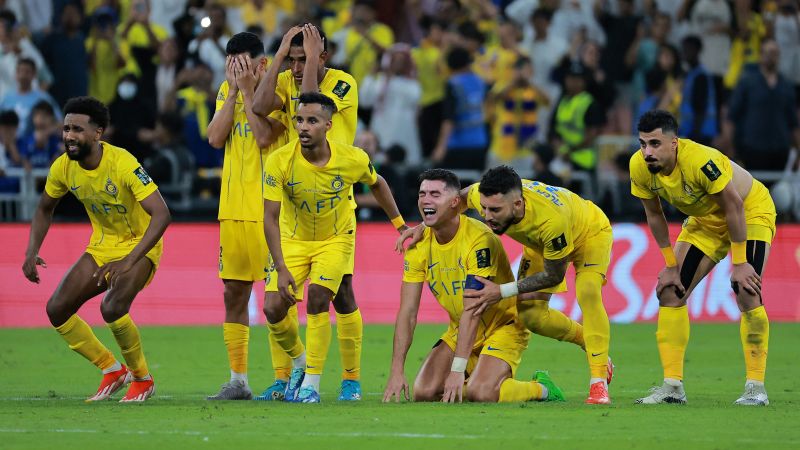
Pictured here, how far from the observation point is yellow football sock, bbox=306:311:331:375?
10.3 metres

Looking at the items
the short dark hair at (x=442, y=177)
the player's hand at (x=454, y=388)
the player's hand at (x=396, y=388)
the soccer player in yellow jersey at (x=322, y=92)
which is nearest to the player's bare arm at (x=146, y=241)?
the soccer player in yellow jersey at (x=322, y=92)

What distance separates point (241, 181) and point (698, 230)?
3588 mm

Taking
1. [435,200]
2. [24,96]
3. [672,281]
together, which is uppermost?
[24,96]

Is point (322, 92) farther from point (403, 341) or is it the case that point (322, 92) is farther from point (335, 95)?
point (403, 341)

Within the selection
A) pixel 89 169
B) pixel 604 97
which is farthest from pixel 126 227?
pixel 604 97

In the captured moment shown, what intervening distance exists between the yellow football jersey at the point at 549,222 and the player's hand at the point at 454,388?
1.08m

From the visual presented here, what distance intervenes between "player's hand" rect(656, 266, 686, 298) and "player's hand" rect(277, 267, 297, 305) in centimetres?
273

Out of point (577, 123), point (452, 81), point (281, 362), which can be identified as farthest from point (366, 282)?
point (281, 362)

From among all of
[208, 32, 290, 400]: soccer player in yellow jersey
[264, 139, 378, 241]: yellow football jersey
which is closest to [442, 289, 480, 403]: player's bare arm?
[264, 139, 378, 241]: yellow football jersey

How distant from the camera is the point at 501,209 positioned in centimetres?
984

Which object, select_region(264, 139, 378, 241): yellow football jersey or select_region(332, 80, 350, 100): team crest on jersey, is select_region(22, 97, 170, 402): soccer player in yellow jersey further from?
select_region(332, 80, 350, 100): team crest on jersey

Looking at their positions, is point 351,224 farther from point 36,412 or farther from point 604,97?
point 604,97

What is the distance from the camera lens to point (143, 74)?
20.5 meters

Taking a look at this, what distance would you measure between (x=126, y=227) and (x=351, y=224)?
1775mm
